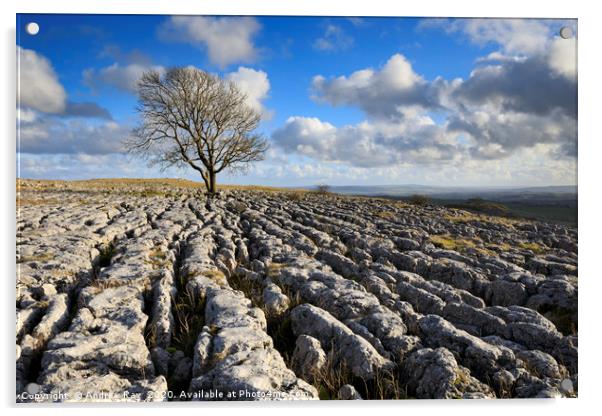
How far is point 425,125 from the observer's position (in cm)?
647

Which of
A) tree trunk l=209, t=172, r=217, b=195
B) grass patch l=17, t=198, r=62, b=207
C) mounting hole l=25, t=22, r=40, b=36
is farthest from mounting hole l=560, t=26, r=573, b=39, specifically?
grass patch l=17, t=198, r=62, b=207

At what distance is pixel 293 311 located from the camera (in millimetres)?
4527

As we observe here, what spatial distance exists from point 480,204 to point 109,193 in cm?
896

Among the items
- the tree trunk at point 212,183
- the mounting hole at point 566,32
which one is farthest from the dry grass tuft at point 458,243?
the tree trunk at point 212,183

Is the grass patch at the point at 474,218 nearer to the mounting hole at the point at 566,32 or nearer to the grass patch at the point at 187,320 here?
the mounting hole at the point at 566,32

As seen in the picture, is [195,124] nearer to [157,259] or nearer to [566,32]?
[157,259]

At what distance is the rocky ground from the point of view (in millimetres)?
3703

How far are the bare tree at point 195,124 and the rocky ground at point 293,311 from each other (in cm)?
151

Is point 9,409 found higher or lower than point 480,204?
lower

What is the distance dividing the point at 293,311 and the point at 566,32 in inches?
202

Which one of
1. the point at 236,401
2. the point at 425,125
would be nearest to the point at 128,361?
the point at 236,401

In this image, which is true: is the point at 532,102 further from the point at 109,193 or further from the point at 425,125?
the point at 109,193

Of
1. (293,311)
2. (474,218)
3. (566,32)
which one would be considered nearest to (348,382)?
(293,311)

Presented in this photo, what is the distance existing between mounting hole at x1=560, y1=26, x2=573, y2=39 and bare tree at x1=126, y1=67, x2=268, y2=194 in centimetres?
442
